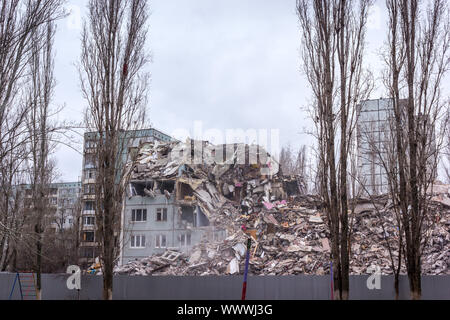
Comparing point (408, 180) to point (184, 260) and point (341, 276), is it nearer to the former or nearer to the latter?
point (341, 276)

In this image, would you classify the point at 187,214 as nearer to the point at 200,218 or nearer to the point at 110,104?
the point at 200,218

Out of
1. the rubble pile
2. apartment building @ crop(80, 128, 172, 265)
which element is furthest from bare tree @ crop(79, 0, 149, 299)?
the rubble pile

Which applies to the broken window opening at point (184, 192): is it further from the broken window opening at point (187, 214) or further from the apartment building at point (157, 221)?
the broken window opening at point (187, 214)

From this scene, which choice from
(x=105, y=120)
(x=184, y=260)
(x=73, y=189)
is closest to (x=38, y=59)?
(x=105, y=120)

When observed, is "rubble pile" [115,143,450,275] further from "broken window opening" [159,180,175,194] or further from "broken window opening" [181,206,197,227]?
"broken window opening" [181,206,197,227]

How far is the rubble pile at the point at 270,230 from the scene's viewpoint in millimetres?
21094

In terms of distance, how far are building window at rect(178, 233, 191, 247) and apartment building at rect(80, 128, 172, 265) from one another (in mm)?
5020

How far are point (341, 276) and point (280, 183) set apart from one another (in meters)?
18.5

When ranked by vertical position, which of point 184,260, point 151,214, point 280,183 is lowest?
point 184,260

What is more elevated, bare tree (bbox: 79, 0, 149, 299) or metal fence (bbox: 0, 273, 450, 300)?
bare tree (bbox: 79, 0, 149, 299)

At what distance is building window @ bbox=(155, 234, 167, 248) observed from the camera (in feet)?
97.6

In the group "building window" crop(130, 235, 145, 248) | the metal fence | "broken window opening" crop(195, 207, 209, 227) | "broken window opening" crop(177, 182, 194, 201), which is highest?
"broken window opening" crop(177, 182, 194, 201)

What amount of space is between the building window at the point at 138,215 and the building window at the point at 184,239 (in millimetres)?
3231
